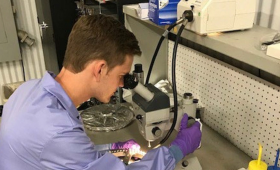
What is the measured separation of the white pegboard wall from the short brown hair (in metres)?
0.56

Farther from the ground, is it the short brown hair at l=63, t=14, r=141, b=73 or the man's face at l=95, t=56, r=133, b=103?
the short brown hair at l=63, t=14, r=141, b=73

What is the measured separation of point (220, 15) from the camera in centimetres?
113

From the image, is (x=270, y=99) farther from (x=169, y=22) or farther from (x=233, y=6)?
(x=169, y=22)

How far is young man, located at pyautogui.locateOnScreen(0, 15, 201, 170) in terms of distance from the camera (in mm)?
925

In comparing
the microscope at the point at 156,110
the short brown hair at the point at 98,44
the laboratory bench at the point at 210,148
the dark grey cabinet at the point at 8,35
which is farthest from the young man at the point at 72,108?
the dark grey cabinet at the point at 8,35

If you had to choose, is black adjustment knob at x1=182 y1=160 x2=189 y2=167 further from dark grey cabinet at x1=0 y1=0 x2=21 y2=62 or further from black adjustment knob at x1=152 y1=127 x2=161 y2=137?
dark grey cabinet at x1=0 y1=0 x2=21 y2=62

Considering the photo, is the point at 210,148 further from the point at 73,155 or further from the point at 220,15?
the point at 73,155

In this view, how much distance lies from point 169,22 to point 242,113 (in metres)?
0.54

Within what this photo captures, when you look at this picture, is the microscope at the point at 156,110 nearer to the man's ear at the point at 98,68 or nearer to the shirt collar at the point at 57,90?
the man's ear at the point at 98,68

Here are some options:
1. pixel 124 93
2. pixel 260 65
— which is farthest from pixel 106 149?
pixel 260 65

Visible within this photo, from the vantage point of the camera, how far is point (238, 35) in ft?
3.81

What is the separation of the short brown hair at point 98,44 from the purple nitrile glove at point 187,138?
0.41m

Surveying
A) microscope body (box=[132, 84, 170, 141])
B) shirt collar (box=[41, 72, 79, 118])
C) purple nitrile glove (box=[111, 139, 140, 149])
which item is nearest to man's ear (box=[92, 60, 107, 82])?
shirt collar (box=[41, 72, 79, 118])

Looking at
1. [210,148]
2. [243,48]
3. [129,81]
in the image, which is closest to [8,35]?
[129,81]
